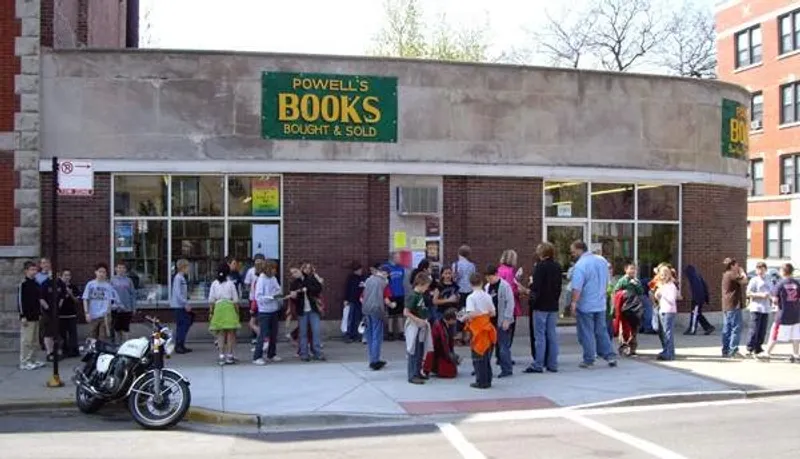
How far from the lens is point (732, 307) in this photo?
14445mm

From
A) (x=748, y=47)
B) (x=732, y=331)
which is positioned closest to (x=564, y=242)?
(x=732, y=331)

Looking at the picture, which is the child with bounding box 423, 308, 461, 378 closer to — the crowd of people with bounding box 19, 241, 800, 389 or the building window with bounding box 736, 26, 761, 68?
the crowd of people with bounding box 19, 241, 800, 389

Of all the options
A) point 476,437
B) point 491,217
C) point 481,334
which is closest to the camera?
point 476,437

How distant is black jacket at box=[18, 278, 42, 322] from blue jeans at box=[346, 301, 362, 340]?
5.60 meters

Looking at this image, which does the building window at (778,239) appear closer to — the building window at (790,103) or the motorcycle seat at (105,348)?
the building window at (790,103)

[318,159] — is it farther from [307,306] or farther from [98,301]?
[98,301]

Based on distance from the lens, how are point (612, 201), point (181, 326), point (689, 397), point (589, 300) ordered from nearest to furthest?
point (689, 397), point (589, 300), point (181, 326), point (612, 201)

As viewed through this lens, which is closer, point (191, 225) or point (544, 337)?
point (544, 337)

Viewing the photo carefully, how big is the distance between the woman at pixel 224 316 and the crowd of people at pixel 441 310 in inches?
0.8

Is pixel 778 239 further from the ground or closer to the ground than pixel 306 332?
further from the ground

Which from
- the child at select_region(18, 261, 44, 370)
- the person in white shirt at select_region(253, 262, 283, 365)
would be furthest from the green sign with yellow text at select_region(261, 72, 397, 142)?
the child at select_region(18, 261, 44, 370)

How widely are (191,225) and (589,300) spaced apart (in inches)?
307

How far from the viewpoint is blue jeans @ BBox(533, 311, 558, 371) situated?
42.7 feet

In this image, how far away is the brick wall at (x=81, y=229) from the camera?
15.9 m
